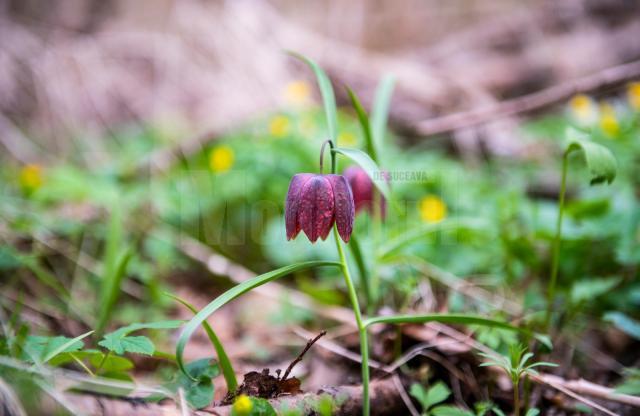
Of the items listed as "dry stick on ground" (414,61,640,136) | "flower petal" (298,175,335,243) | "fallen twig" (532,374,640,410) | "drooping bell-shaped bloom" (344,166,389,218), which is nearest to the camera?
"flower petal" (298,175,335,243)

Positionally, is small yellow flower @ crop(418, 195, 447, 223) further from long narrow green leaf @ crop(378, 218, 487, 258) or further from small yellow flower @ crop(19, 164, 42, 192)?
small yellow flower @ crop(19, 164, 42, 192)

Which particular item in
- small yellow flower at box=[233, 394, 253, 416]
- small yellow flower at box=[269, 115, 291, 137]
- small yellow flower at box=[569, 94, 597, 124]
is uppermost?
small yellow flower at box=[569, 94, 597, 124]

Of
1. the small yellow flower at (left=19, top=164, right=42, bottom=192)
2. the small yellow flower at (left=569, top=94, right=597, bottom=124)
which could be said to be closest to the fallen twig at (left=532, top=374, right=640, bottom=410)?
the small yellow flower at (left=19, top=164, right=42, bottom=192)

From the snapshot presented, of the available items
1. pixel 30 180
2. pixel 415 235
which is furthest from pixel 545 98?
pixel 30 180

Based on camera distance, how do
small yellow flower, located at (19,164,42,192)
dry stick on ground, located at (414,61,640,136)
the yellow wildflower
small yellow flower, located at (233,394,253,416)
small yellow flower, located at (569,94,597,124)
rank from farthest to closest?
small yellow flower, located at (569,94,597,124) < the yellow wildflower < small yellow flower, located at (19,164,42,192) < dry stick on ground, located at (414,61,640,136) < small yellow flower, located at (233,394,253,416)

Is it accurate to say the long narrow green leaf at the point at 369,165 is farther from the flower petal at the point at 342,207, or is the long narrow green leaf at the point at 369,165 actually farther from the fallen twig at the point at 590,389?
the fallen twig at the point at 590,389

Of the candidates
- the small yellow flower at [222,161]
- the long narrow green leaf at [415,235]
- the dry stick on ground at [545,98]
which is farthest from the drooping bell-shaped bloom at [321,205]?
the small yellow flower at [222,161]
